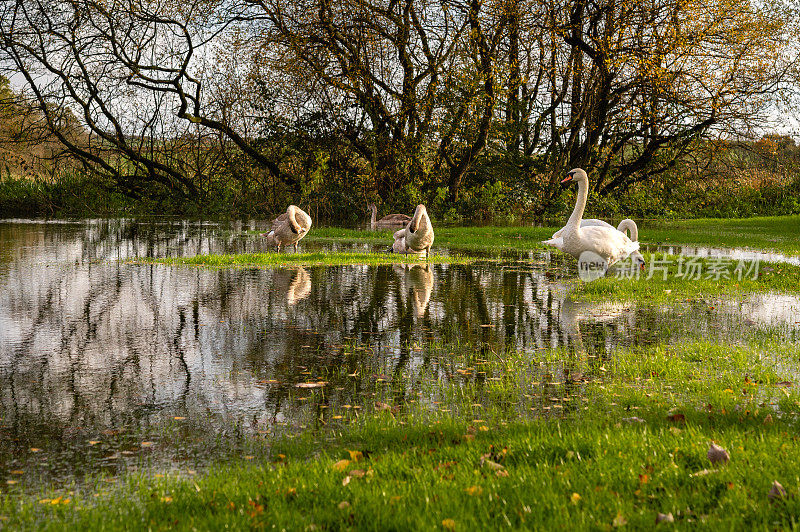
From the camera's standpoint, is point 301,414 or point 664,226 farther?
point 664,226

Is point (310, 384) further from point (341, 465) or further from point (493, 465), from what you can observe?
point (493, 465)

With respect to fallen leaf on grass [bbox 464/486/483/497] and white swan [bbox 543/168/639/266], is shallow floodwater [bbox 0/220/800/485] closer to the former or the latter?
white swan [bbox 543/168/639/266]

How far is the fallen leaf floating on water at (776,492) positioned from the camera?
3.30 meters

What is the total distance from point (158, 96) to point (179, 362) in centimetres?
2760

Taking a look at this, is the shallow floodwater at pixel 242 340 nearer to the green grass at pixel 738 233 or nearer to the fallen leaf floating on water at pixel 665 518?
the fallen leaf floating on water at pixel 665 518

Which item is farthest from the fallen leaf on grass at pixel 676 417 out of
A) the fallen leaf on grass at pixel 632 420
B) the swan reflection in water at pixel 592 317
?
the swan reflection in water at pixel 592 317

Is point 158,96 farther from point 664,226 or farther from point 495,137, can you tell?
point 664,226

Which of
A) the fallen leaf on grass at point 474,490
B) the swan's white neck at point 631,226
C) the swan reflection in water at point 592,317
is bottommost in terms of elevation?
the fallen leaf on grass at point 474,490

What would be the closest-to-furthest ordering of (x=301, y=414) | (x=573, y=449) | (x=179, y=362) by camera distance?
1. (x=573, y=449)
2. (x=301, y=414)
3. (x=179, y=362)

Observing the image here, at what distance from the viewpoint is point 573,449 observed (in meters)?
4.05

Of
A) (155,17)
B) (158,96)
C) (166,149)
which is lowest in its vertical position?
(166,149)

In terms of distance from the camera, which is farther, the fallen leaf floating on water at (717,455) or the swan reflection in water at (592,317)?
the swan reflection in water at (592,317)

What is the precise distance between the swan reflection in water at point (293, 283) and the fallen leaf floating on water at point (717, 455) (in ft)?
21.4

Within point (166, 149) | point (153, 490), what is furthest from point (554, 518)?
point (166, 149)
